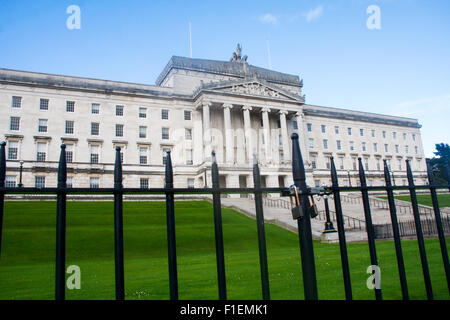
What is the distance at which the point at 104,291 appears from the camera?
8453 mm

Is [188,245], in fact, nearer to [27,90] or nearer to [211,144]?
[211,144]

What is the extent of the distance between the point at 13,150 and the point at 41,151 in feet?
10.7

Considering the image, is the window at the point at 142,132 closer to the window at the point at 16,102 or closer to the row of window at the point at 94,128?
the row of window at the point at 94,128

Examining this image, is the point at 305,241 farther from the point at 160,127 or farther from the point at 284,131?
the point at 284,131

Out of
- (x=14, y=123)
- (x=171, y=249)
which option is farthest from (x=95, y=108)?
(x=171, y=249)

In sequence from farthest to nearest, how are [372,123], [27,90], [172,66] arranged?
[372,123] < [172,66] < [27,90]

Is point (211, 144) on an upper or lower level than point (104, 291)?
upper

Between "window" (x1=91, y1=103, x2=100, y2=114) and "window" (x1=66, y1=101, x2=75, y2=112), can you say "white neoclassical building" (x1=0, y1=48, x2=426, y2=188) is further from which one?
"window" (x1=66, y1=101, x2=75, y2=112)

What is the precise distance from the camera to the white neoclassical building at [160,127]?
46.5 meters

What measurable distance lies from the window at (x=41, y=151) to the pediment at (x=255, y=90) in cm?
2459

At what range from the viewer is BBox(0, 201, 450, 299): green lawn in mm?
8156
